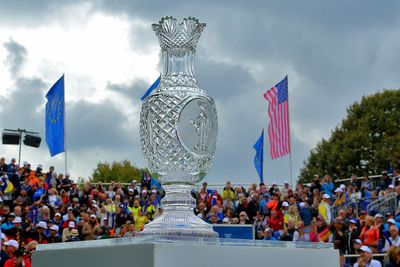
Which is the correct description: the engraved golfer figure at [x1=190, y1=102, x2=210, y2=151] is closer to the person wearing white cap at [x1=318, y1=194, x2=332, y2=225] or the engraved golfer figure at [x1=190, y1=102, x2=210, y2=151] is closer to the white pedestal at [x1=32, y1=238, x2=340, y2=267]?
the white pedestal at [x1=32, y1=238, x2=340, y2=267]

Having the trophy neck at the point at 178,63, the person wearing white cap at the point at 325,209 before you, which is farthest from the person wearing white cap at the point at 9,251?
the person wearing white cap at the point at 325,209

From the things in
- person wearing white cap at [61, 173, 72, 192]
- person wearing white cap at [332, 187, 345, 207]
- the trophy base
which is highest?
person wearing white cap at [61, 173, 72, 192]

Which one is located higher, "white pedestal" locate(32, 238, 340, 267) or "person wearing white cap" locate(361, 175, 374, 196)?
"person wearing white cap" locate(361, 175, 374, 196)

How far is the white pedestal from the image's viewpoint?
10.8 ft

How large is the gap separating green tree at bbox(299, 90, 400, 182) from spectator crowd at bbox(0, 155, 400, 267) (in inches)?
1015

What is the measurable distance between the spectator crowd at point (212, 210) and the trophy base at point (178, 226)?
29.8 ft

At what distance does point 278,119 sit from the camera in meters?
27.0

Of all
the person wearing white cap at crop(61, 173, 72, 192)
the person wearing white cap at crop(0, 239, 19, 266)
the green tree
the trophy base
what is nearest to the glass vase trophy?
the trophy base

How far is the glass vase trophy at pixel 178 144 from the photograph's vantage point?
3.90 meters

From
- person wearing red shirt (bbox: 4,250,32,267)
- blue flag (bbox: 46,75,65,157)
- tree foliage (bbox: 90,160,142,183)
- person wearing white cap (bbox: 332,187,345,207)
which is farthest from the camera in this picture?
tree foliage (bbox: 90,160,142,183)

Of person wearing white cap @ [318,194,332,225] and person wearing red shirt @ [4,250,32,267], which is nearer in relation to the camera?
person wearing red shirt @ [4,250,32,267]

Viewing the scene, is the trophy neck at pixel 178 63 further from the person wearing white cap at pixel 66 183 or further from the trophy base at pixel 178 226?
the person wearing white cap at pixel 66 183

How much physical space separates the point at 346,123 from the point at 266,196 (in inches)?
1293

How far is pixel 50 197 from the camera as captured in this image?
2102cm
